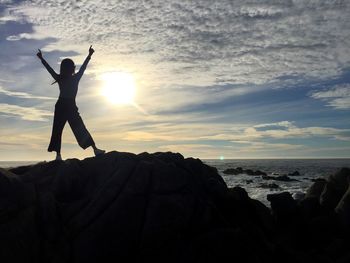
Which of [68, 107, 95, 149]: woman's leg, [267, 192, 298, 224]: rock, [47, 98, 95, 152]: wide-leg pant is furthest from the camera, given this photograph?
[267, 192, 298, 224]: rock

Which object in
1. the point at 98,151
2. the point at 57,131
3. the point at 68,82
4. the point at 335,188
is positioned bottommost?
the point at 335,188

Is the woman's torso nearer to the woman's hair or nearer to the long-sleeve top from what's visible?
the long-sleeve top

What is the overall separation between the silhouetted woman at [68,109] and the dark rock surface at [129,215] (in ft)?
3.79

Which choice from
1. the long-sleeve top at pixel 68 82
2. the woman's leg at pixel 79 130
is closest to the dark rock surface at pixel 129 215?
the woman's leg at pixel 79 130

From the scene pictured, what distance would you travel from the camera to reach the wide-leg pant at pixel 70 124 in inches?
609

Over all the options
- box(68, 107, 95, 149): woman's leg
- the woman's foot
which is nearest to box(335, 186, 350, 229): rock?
the woman's foot

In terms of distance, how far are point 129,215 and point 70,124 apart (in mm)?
4919

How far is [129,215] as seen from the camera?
1247 centimetres

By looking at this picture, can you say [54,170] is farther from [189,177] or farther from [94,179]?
[189,177]

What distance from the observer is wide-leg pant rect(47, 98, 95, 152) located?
609 inches

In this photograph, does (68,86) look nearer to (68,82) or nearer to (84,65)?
(68,82)

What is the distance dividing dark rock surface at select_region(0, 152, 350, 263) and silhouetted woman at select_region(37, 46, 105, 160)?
1.16m

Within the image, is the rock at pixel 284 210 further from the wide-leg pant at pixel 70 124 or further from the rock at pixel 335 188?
the wide-leg pant at pixel 70 124

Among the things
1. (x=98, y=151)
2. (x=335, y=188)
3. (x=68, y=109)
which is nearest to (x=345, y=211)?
(x=335, y=188)
